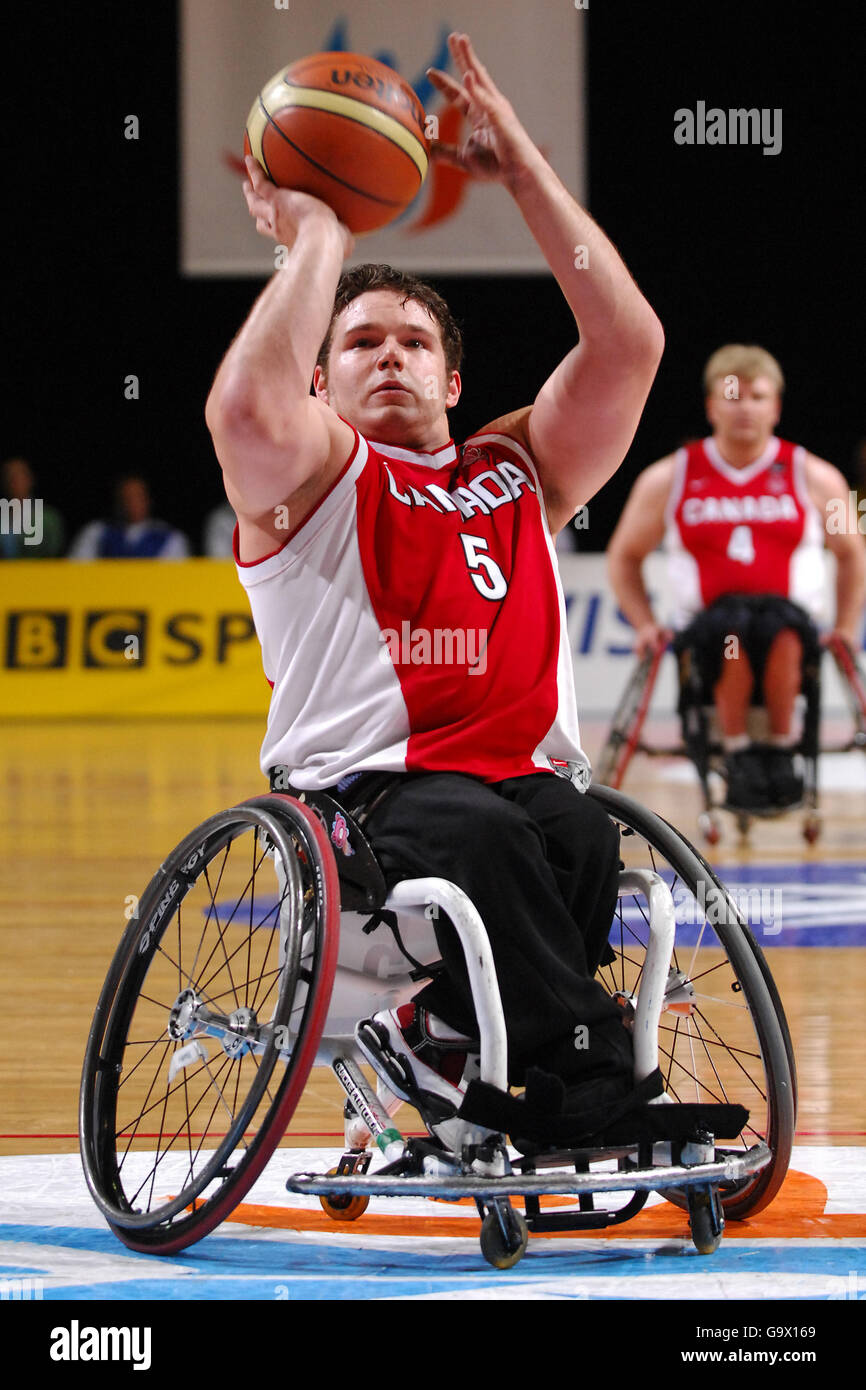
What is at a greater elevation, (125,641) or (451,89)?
(451,89)

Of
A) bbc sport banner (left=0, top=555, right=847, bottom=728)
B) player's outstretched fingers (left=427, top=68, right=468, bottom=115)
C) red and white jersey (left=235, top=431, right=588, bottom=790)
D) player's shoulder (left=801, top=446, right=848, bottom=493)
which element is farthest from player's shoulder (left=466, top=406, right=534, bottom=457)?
bbc sport banner (left=0, top=555, right=847, bottom=728)

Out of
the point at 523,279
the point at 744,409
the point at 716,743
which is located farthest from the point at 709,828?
the point at 523,279

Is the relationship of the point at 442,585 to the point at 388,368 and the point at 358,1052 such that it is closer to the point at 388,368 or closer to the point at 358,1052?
the point at 388,368

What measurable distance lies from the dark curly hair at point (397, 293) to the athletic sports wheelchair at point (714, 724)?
378cm

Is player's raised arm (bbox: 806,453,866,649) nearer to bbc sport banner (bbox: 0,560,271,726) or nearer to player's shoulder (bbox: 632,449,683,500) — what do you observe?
player's shoulder (bbox: 632,449,683,500)

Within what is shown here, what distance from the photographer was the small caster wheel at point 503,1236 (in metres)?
2.23

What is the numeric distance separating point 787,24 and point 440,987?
11.2m

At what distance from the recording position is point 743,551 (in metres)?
6.89

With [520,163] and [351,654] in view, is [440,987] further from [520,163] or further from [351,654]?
[520,163]

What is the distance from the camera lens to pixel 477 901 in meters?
2.23

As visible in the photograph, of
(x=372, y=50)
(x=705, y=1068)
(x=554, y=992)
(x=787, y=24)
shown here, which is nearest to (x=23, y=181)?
(x=372, y=50)

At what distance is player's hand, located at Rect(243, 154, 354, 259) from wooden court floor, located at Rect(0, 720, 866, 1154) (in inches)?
57.4

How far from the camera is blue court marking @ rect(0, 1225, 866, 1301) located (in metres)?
2.16

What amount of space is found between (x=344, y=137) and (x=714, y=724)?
14.6 ft
